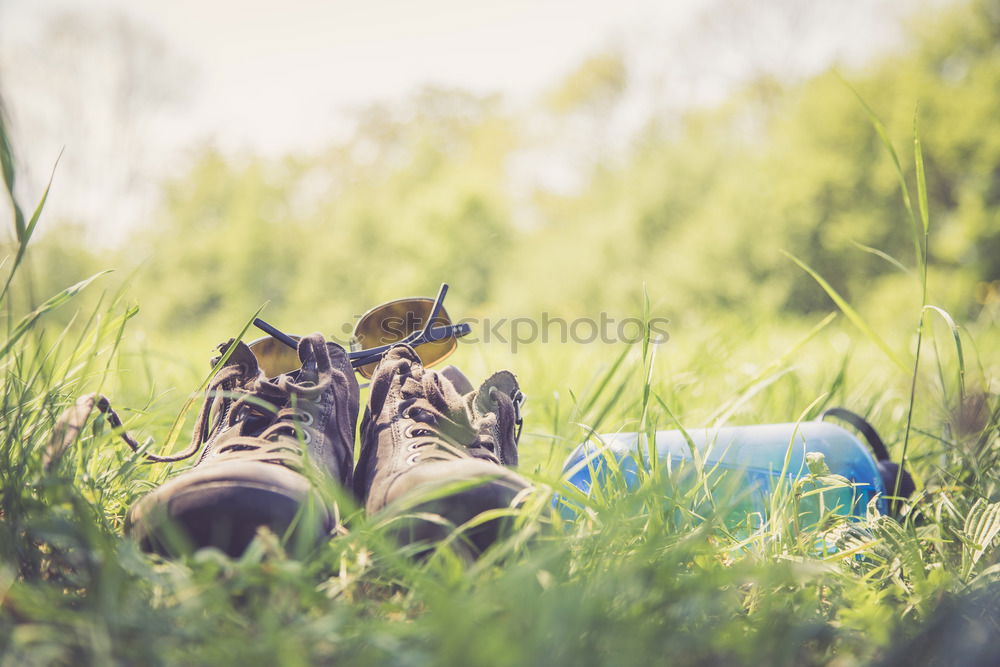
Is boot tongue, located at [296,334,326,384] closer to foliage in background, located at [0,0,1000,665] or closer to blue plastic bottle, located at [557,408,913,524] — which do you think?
foliage in background, located at [0,0,1000,665]

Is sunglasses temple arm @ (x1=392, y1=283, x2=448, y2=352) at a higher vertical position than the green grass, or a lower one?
higher

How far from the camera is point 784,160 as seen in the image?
7203 mm

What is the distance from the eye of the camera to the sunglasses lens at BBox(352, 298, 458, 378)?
1.50m

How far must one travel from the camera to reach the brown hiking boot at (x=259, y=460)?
32.3 inches

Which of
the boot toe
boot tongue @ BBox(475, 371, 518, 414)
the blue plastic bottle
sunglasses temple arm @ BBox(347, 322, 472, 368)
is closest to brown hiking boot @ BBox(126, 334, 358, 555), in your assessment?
the boot toe

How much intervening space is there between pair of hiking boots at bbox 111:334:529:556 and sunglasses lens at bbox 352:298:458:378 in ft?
0.52

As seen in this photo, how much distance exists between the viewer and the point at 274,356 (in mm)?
1351

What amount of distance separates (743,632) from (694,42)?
45.2 feet

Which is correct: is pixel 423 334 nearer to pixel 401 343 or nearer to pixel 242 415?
pixel 401 343

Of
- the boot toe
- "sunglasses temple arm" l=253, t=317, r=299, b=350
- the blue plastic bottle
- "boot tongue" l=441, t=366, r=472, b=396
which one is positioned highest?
"sunglasses temple arm" l=253, t=317, r=299, b=350

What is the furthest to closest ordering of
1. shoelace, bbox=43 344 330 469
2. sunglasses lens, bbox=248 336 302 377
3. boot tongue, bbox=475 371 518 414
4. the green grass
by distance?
sunglasses lens, bbox=248 336 302 377 → boot tongue, bbox=475 371 518 414 → shoelace, bbox=43 344 330 469 → the green grass

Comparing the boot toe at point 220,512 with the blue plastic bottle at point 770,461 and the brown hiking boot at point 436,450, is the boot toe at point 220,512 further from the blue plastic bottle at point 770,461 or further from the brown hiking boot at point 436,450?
the blue plastic bottle at point 770,461

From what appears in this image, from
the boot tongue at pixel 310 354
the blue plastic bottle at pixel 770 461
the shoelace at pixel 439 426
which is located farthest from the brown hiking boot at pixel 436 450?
the blue plastic bottle at pixel 770 461

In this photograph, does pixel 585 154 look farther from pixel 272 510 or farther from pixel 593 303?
pixel 272 510
